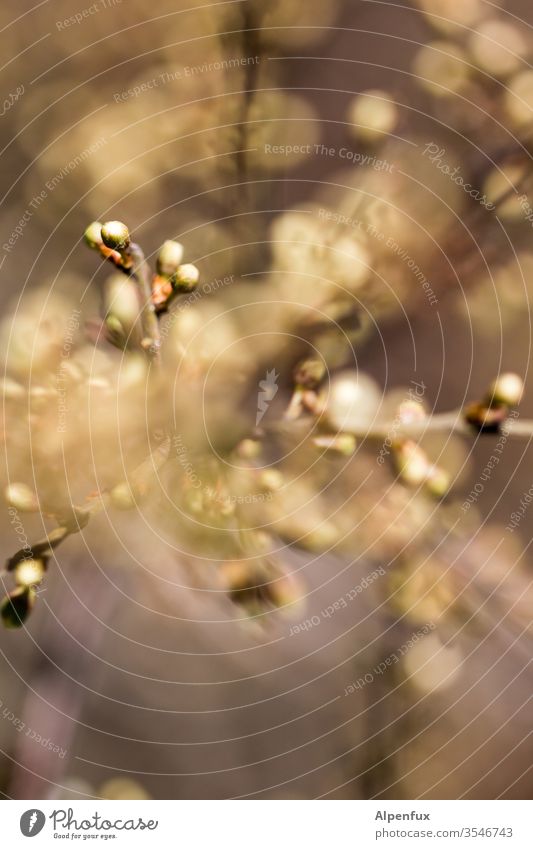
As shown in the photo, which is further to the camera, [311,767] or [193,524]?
[311,767]

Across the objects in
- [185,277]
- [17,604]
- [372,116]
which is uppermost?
[372,116]

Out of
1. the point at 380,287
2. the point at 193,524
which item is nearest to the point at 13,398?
the point at 193,524

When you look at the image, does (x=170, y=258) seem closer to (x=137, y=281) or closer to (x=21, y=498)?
(x=137, y=281)

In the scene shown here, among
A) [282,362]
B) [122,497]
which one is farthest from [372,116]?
[122,497]

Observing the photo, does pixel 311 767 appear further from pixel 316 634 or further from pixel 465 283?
pixel 465 283

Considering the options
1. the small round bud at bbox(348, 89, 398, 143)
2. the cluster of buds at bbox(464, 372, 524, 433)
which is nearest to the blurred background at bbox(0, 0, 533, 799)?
the small round bud at bbox(348, 89, 398, 143)
